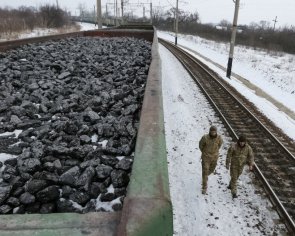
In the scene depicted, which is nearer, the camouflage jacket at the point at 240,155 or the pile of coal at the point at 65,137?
the pile of coal at the point at 65,137

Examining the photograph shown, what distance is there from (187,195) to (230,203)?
92cm

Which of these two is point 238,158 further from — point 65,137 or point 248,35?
point 248,35

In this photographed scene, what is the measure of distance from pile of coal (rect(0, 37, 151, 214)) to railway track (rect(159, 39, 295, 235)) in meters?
3.39

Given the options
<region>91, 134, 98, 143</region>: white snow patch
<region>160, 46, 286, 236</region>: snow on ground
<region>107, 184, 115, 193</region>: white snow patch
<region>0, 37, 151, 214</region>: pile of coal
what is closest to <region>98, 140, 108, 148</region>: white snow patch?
<region>0, 37, 151, 214</region>: pile of coal

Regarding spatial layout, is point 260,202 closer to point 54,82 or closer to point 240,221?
point 240,221

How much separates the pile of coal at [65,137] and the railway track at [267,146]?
339 cm

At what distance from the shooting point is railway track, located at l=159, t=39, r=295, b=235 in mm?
6582

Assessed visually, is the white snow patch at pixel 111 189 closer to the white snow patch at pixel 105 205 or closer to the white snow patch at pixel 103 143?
the white snow patch at pixel 105 205

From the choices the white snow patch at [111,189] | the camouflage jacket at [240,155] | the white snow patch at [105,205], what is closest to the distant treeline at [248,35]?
the camouflage jacket at [240,155]

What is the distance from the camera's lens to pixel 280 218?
6031 mm

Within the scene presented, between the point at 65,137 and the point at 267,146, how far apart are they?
6.43 metres

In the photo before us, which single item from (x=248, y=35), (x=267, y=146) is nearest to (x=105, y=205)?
(x=267, y=146)

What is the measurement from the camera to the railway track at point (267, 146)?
6582mm

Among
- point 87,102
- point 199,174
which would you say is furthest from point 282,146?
point 87,102
